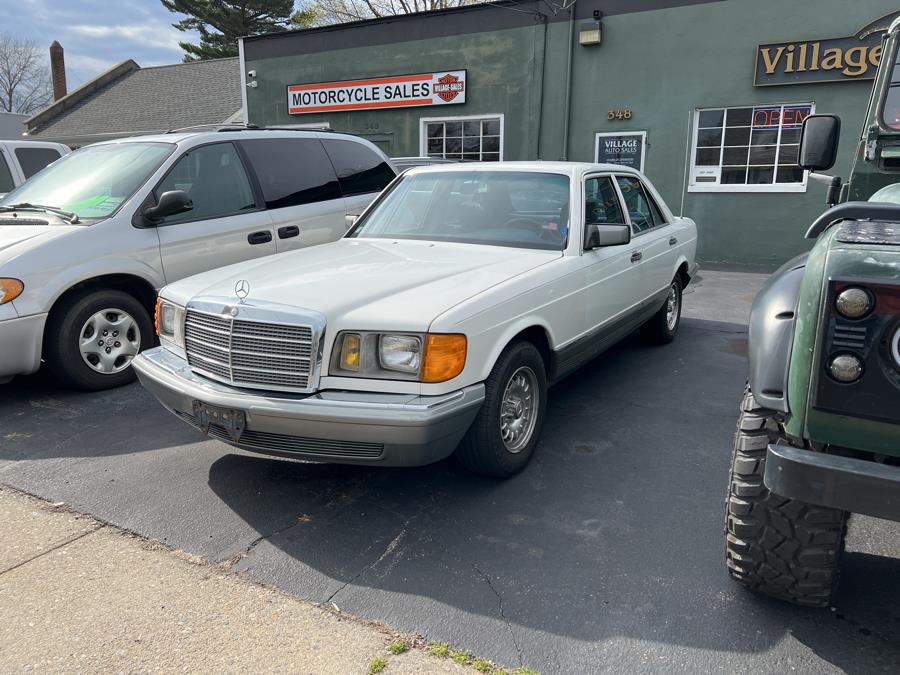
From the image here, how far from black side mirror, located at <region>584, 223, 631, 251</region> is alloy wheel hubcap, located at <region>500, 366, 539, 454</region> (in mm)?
993

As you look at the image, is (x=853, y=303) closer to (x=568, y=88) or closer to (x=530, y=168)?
(x=530, y=168)

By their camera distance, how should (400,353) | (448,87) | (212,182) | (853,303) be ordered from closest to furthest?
(853,303) → (400,353) → (212,182) → (448,87)

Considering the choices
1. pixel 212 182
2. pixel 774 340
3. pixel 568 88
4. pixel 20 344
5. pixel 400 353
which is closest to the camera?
pixel 774 340

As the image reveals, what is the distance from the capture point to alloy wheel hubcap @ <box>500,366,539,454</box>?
11.5ft

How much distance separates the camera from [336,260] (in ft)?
13.0

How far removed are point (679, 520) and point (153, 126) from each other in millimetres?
24448

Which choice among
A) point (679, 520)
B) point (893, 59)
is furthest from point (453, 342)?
point (893, 59)

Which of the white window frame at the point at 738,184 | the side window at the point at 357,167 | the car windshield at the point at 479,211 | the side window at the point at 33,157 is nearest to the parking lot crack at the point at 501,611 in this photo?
the car windshield at the point at 479,211

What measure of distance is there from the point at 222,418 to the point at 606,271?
2625 mm

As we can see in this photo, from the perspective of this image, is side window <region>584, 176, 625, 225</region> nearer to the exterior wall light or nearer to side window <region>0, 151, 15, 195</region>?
side window <region>0, 151, 15, 195</region>

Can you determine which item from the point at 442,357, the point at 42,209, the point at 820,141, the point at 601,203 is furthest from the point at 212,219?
the point at 820,141

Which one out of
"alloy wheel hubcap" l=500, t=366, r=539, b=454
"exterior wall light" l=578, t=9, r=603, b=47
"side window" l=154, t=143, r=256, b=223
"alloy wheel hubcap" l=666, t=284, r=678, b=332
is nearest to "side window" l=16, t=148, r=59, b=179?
"side window" l=154, t=143, r=256, b=223

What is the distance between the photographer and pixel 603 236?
408 centimetres

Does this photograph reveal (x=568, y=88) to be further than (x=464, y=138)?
No
